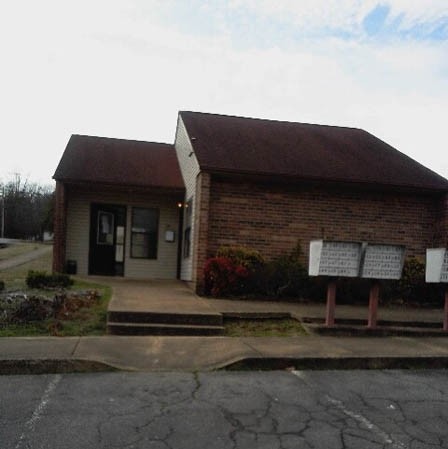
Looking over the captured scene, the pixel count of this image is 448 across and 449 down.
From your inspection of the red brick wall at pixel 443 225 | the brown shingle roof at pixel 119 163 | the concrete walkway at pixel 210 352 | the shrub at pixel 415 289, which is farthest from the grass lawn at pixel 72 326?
the red brick wall at pixel 443 225

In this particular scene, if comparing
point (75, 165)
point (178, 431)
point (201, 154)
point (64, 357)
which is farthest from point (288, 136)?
point (178, 431)

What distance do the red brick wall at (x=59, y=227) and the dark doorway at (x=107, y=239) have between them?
3.71 feet

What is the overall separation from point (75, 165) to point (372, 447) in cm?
1234

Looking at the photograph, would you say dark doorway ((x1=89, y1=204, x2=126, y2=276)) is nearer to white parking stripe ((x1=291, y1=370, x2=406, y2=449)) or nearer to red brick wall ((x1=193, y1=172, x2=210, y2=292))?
red brick wall ((x1=193, y1=172, x2=210, y2=292))

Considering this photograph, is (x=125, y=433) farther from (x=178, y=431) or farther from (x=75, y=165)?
(x=75, y=165)

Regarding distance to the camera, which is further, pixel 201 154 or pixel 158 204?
pixel 158 204

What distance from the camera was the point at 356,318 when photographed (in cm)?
905

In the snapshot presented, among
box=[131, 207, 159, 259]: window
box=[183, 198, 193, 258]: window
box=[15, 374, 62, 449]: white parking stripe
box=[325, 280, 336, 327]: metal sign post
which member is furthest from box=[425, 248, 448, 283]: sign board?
box=[131, 207, 159, 259]: window

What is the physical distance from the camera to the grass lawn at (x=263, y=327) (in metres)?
8.20

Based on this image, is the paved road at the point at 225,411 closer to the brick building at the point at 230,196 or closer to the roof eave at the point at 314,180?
the brick building at the point at 230,196

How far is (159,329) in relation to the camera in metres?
7.92

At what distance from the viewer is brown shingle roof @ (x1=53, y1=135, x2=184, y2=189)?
46.8ft

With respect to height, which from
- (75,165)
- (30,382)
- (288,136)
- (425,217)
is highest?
(288,136)

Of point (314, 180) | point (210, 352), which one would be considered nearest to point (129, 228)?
point (314, 180)
